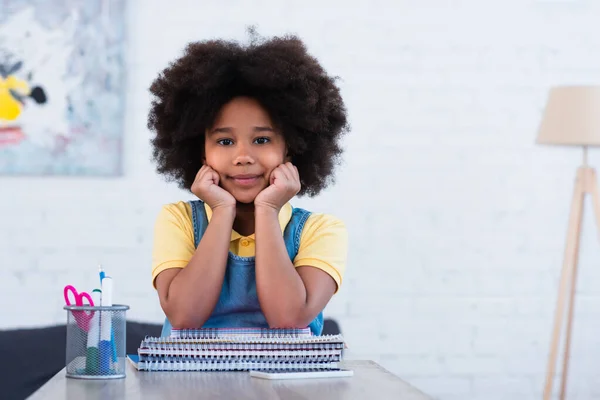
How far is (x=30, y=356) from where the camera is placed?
209 cm

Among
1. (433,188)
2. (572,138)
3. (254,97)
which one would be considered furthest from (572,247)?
(254,97)

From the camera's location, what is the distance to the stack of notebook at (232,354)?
1.27m

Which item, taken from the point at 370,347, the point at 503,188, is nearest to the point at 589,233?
the point at 503,188

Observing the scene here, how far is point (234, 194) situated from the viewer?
1.70 m

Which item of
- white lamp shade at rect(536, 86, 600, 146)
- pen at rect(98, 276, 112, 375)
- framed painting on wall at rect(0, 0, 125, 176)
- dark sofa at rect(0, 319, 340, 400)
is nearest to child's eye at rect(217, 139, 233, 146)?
pen at rect(98, 276, 112, 375)

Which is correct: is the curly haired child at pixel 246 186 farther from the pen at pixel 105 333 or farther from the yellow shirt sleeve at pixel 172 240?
the pen at pixel 105 333

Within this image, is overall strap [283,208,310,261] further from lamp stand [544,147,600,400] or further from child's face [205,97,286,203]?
lamp stand [544,147,600,400]

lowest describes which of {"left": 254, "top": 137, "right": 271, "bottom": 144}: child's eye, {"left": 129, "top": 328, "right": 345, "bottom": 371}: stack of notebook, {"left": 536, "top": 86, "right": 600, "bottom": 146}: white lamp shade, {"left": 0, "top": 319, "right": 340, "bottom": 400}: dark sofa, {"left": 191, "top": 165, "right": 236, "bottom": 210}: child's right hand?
{"left": 0, "top": 319, "right": 340, "bottom": 400}: dark sofa

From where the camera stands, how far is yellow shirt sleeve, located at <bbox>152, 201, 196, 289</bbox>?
164 cm

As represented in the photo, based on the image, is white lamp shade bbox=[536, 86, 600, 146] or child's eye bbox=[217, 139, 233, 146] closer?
child's eye bbox=[217, 139, 233, 146]

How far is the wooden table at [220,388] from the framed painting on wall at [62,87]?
6.81ft

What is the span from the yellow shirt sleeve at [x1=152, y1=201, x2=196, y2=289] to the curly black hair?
0.50ft

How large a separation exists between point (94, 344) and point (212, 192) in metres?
0.50

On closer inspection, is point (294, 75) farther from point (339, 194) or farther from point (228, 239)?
point (339, 194)
